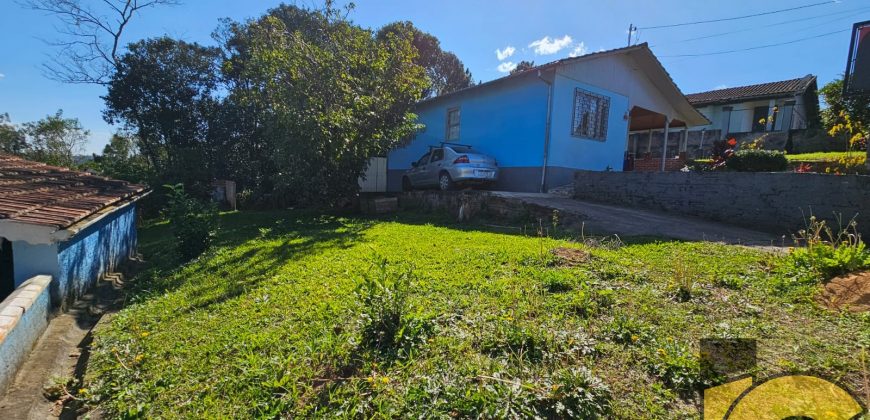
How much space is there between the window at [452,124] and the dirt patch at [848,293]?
491 inches

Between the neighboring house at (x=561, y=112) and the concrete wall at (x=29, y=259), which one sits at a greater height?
the neighboring house at (x=561, y=112)

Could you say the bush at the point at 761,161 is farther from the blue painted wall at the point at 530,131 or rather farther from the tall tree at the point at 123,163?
the tall tree at the point at 123,163

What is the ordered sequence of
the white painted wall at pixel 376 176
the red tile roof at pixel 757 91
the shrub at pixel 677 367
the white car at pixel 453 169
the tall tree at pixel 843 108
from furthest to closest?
1. the red tile roof at pixel 757 91
2. the white painted wall at pixel 376 176
3. the tall tree at pixel 843 108
4. the white car at pixel 453 169
5. the shrub at pixel 677 367

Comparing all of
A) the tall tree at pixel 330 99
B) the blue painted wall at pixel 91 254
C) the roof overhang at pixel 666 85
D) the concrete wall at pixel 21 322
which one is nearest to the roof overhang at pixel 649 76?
the roof overhang at pixel 666 85

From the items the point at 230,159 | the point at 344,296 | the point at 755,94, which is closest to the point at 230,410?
the point at 344,296

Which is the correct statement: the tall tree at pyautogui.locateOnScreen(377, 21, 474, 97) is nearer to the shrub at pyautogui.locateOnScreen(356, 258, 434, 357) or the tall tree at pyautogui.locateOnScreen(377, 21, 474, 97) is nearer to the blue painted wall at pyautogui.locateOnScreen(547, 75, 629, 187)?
the blue painted wall at pyautogui.locateOnScreen(547, 75, 629, 187)

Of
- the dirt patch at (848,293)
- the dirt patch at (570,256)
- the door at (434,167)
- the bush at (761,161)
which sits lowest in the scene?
the dirt patch at (570,256)

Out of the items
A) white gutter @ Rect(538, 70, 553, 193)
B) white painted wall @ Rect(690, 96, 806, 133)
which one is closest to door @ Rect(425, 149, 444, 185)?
white gutter @ Rect(538, 70, 553, 193)

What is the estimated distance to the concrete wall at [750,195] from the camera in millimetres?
6227

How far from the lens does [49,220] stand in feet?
11.8

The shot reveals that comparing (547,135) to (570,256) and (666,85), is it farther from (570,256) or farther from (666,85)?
(570,256)

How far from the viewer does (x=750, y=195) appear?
736 cm

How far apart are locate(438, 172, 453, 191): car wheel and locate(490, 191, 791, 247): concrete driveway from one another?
7.64ft

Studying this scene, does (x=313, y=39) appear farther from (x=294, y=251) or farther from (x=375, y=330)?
(x=375, y=330)
